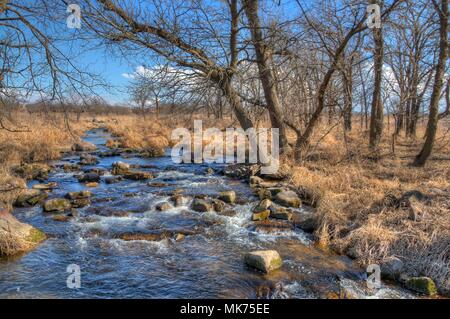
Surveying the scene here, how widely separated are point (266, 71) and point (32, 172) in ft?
26.2

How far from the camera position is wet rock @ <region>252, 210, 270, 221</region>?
24.6 ft

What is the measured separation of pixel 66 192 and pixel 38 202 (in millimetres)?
1022

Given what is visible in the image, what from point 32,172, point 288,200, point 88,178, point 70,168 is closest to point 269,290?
point 288,200

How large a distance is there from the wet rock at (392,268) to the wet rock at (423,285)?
0.27 m

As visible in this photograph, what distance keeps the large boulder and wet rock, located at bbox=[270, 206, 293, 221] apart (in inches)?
171

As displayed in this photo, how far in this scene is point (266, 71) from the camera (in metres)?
11.4

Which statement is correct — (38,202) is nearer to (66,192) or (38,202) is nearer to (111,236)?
(66,192)

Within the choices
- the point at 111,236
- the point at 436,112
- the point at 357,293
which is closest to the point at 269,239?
the point at 357,293

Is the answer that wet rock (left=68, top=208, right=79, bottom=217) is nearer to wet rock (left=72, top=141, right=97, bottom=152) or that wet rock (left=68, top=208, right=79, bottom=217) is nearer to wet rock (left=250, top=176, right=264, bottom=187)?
wet rock (left=250, top=176, right=264, bottom=187)

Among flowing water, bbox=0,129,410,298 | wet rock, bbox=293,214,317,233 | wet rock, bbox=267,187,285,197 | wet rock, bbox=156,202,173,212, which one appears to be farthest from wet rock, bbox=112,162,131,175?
wet rock, bbox=293,214,317,233

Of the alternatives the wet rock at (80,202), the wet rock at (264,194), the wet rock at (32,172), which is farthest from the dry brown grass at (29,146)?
the wet rock at (264,194)

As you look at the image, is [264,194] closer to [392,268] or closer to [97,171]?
[392,268]

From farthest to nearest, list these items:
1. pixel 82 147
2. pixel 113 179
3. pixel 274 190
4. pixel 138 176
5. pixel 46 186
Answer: pixel 82 147 < pixel 138 176 < pixel 113 179 < pixel 46 186 < pixel 274 190

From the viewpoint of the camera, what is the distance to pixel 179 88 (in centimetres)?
941
